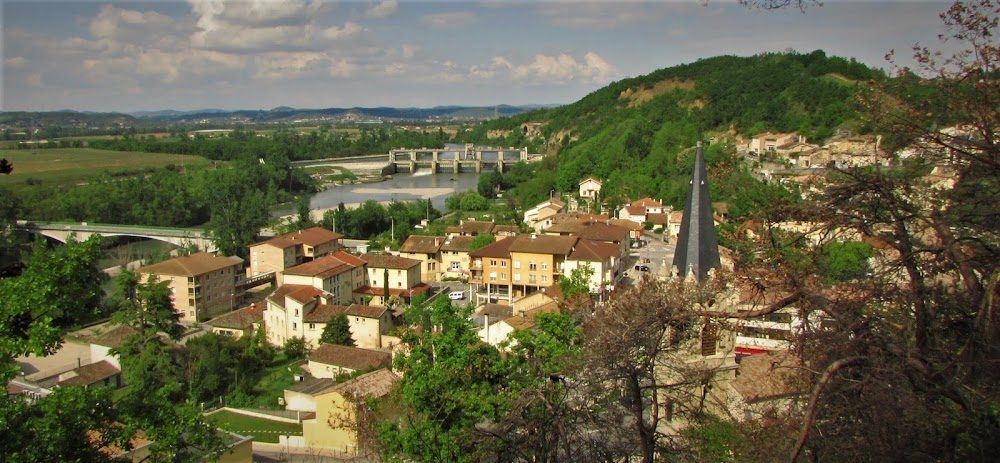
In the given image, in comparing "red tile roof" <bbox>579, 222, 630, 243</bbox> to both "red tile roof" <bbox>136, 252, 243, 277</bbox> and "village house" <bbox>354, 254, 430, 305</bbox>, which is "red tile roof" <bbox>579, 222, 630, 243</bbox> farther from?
"red tile roof" <bbox>136, 252, 243, 277</bbox>

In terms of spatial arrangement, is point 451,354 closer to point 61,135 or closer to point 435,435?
point 435,435

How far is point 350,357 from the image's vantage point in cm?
1344

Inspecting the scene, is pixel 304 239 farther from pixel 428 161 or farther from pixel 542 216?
pixel 428 161

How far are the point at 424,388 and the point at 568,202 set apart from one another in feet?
97.2

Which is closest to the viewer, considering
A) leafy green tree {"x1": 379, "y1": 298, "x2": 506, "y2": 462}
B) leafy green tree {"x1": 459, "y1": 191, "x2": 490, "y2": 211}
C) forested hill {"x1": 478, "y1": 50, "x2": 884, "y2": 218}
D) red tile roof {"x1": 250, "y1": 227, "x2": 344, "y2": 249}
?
leafy green tree {"x1": 379, "y1": 298, "x2": 506, "y2": 462}

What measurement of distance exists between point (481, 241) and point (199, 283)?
8.01 m

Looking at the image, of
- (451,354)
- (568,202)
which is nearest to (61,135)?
(568,202)

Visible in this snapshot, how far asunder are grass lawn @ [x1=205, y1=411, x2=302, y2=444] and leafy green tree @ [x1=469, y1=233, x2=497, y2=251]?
10.9 m

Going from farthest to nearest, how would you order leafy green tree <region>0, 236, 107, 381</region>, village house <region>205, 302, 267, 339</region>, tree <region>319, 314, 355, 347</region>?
village house <region>205, 302, 267, 339</region>, tree <region>319, 314, 355, 347</region>, leafy green tree <region>0, 236, 107, 381</region>

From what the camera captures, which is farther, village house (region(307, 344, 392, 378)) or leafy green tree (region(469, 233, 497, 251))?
leafy green tree (region(469, 233, 497, 251))

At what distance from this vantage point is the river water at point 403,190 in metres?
42.3

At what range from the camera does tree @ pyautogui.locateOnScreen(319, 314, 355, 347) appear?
15.1 metres

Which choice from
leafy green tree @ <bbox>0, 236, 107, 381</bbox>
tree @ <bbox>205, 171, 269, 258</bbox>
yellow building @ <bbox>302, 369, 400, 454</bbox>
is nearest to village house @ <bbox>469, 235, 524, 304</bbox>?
tree @ <bbox>205, 171, 269, 258</bbox>

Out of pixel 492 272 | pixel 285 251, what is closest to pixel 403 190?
pixel 285 251
